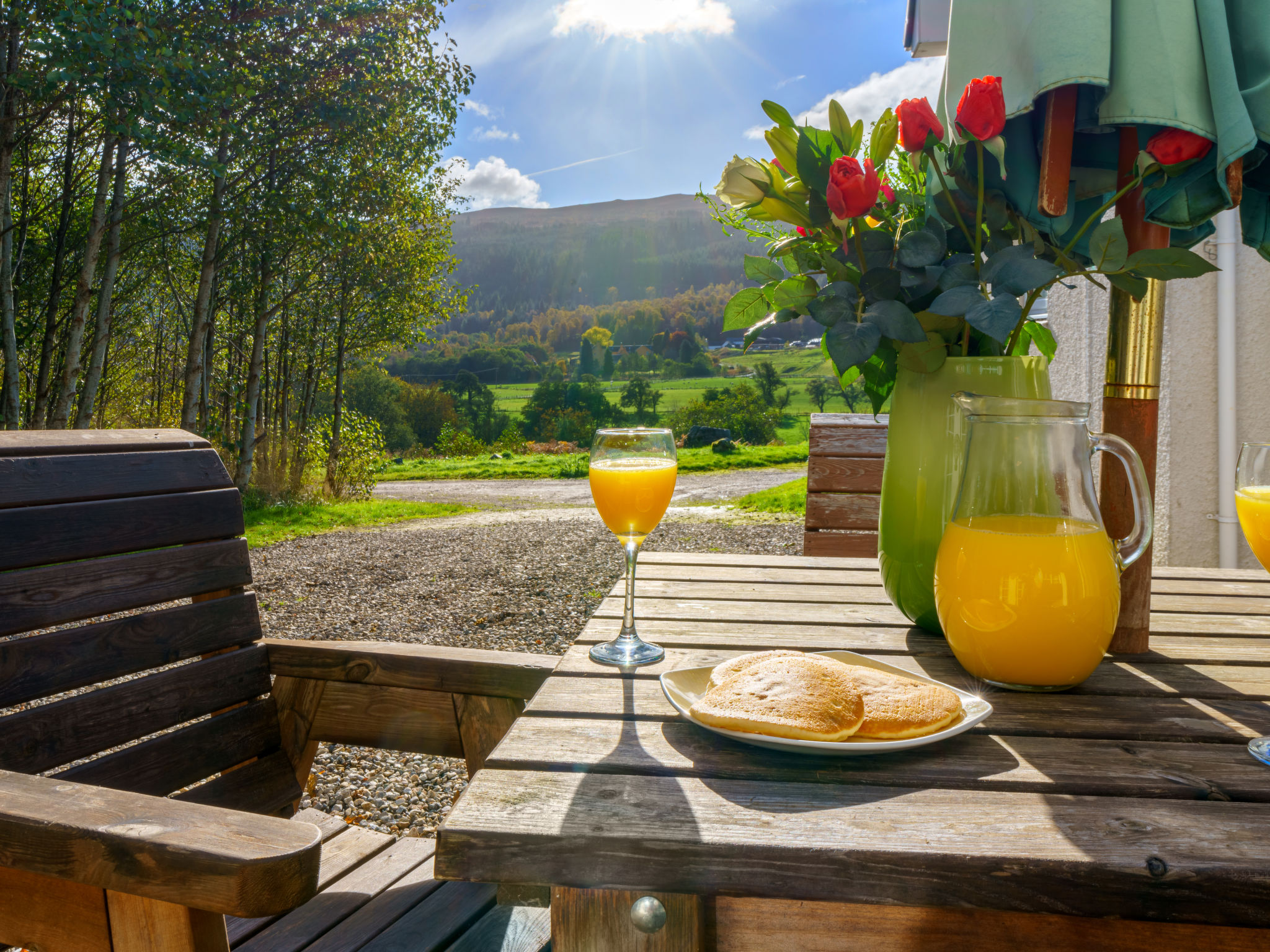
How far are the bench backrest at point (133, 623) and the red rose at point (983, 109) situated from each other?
1.14 meters

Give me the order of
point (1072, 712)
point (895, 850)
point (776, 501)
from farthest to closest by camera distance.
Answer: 1. point (776, 501)
2. point (1072, 712)
3. point (895, 850)

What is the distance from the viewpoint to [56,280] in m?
7.61

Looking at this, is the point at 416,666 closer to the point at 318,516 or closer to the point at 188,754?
the point at 188,754

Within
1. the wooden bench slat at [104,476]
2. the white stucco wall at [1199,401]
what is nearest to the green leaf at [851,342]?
the wooden bench slat at [104,476]

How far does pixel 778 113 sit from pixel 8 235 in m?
7.41

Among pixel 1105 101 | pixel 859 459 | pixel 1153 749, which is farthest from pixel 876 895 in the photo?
pixel 859 459

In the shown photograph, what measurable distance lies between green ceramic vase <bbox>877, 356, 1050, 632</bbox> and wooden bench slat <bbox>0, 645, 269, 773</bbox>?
38.1 inches

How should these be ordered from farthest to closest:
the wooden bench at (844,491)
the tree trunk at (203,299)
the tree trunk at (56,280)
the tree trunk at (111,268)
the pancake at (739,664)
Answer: the tree trunk at (203,299), the tree trunk at (56,280), the tree trunk at (111,268), the wooden bench at (844,491), the pancake at (739,664)

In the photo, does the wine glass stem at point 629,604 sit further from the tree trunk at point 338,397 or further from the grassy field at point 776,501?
the tree trunk at point 338,397

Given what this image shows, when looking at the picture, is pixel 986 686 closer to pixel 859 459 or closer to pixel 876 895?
pixel 876 895

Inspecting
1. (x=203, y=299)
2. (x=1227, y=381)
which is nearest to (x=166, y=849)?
(x=1227, y=381)

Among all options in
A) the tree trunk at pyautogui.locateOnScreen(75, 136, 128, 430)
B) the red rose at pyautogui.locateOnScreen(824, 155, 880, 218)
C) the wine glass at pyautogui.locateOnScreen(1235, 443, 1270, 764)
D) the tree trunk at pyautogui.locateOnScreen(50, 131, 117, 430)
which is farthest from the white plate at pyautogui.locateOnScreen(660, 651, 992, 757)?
the tree trunk at pyautogui.locateOnScreen(75, 136, 128, 430)

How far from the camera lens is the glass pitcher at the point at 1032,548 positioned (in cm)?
72

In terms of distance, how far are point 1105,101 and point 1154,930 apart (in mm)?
741
